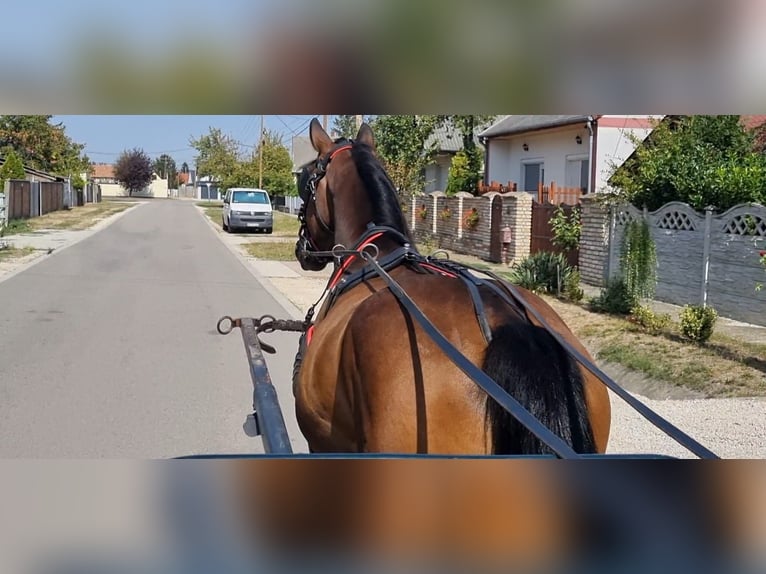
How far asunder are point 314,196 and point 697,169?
9.29 metres

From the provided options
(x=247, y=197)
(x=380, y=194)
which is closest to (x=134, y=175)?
(x=247, y=197)

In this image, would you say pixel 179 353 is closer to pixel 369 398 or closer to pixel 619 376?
pixel 619 376

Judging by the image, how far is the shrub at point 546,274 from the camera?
12680 mm

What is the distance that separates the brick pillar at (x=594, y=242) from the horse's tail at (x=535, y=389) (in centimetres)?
1183

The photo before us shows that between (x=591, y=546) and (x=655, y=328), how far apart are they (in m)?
9.44

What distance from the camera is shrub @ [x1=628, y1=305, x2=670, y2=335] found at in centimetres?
977

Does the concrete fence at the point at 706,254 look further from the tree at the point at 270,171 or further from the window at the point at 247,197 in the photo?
the tree at the point at 270,171

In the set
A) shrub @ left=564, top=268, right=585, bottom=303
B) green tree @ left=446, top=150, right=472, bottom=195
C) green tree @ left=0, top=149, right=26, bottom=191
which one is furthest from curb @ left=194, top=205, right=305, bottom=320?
green tree @ left=446, top=150, right=472, bottom=195

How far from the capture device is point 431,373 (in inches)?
97.7

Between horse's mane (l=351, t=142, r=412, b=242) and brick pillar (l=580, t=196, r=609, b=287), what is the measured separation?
10.5m

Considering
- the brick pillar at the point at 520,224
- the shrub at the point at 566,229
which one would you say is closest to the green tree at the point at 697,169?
the shrub at the point at 566,229

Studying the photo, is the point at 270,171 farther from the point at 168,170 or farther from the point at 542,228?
the point at 542,228
